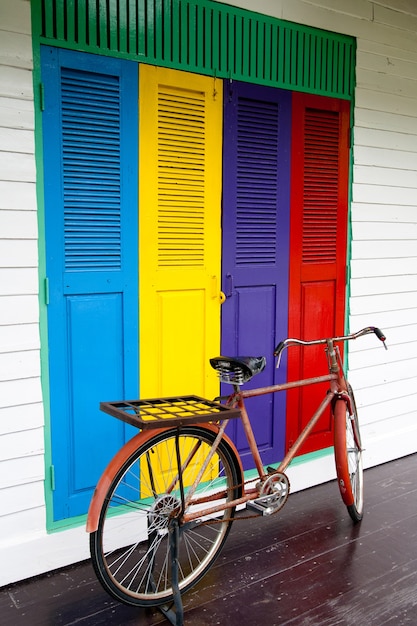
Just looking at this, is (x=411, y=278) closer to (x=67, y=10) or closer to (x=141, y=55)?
(x=141, y=55)

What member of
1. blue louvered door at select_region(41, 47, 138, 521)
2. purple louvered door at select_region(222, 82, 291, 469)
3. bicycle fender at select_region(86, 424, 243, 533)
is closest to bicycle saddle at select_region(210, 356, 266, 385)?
bicycle fender at select_region(86, 424, 243, 533)

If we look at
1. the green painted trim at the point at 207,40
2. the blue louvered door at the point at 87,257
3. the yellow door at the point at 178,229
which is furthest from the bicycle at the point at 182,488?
the green painted trim at the point at 207,40

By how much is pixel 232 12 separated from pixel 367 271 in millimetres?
1738

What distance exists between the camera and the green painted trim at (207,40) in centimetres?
274

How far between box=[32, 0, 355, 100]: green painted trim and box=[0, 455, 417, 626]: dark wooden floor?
2.34m

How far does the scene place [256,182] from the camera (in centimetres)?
343

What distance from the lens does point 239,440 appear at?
350 centimetres

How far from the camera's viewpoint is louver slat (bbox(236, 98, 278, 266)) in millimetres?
3365

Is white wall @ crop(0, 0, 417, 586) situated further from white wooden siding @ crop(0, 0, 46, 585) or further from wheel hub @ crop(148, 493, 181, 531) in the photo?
wheel hub @ crop(148, 493, 181, 531)

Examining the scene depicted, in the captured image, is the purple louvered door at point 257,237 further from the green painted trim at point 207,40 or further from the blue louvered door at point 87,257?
the blue louvered door at point 87,257

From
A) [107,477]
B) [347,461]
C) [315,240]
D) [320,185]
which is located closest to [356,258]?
[315,240]

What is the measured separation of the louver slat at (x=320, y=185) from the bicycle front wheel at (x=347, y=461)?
0.90m

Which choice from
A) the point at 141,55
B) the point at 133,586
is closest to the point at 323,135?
the point at 141,55

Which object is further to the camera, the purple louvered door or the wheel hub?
the purple louvered door
